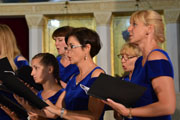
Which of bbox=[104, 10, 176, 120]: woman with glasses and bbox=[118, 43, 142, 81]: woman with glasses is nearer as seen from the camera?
bbox=[104, 10, 176, 120]: woman with glasses

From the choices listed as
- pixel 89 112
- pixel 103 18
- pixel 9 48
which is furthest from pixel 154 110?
pixel 103 18

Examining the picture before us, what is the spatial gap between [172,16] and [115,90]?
744 cm

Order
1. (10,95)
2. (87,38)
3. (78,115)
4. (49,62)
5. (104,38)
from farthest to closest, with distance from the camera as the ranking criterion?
(104,38)
(10,95)
(49,62)
(87,38)
(78,115)

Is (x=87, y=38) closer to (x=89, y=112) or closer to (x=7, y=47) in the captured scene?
(x=89, y=112)

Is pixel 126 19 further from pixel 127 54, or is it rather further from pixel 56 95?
pixel 56 95

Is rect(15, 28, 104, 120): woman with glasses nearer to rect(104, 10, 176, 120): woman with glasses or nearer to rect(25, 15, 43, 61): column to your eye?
rect(104, 10, 176, 120): woman with glasses

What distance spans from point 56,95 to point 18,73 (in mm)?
416

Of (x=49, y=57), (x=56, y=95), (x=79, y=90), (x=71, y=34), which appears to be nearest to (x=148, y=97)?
(x=79, y=90)

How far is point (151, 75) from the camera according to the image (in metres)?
1.94

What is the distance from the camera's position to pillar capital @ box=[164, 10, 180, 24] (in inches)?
349

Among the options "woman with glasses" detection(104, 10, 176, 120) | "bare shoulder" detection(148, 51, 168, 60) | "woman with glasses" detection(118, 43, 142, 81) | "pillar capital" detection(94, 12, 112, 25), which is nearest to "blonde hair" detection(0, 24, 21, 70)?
"woman with glasses" detection(118, 43, 142, 81)

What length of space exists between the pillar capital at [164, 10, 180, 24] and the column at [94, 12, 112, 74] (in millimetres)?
1530

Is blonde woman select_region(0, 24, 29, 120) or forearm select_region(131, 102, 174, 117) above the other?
blonde woman select_region(0, 24, 29, 120)

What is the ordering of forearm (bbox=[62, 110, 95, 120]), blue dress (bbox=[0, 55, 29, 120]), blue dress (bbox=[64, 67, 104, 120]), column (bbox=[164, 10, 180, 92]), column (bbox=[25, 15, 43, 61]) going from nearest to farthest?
forearm (bbox=[62, 110, 95, 120]), blue dress (bbox=[64, 67, 104, 120]), blue dress (bbox=[0, 55, 29, 120]), column (bbox=[164, 10, 180, 92]), column (bbox=[25, 15, 43, 61])
